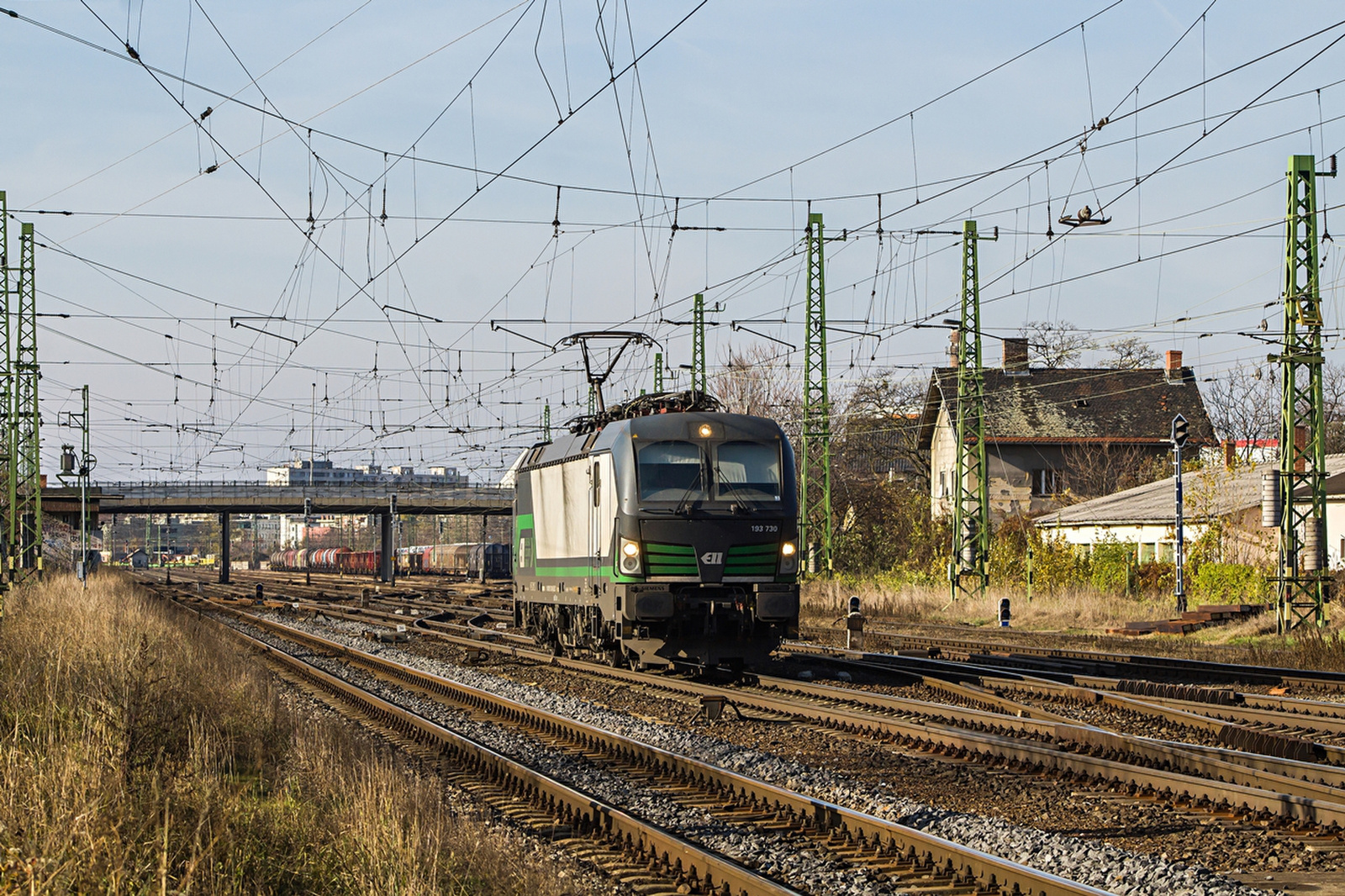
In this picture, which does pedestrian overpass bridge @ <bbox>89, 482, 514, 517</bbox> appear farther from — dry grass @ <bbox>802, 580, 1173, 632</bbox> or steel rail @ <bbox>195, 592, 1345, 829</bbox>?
steel rail @ <bbox>195, 592, 1345, 829</bbox>

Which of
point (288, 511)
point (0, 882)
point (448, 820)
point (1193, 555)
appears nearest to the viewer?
point (0, 882)

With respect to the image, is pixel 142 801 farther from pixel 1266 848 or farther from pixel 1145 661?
pixel 1145 661

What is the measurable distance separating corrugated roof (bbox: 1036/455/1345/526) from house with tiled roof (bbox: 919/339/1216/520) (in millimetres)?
10935

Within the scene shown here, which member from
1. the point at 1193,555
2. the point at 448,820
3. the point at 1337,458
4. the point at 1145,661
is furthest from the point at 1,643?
the point at 1337,458

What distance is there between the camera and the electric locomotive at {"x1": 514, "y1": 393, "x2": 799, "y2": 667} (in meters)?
17.4

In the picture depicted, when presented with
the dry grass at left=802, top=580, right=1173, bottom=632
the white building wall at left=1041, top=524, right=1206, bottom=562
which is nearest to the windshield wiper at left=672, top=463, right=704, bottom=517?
the dry grass at left=802, top=580, right=1173, bottom=632

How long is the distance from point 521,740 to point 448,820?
16.9ft

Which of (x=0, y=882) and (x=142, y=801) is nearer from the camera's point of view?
(x=0, y=882)

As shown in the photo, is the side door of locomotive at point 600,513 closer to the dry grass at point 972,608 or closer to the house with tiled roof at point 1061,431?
the dry grass at point 972,608

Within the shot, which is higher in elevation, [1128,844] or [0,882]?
[0,882]

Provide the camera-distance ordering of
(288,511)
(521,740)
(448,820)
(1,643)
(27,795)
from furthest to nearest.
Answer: (288,511) < (1,643) < (521,740) < (448,820) < (27,795)

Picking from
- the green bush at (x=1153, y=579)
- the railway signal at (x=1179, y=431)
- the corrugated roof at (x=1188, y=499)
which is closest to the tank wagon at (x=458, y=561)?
the corrugated roof at (x=1188, y=499)

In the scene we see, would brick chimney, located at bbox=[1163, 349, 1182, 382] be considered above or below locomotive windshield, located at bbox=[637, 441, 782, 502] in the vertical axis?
above

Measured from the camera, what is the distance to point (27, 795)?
688 cm
